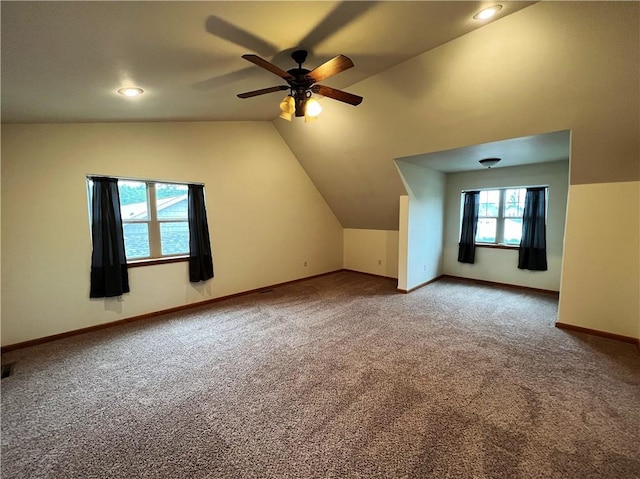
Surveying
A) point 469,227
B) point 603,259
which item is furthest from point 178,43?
point 469,227

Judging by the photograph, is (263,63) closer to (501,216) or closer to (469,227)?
(469,227)

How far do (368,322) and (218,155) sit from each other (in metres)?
3.41

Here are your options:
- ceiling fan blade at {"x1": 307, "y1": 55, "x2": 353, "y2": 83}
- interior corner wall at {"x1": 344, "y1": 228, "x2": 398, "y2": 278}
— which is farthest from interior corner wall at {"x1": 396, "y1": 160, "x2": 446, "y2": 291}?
ceiling fan blade at {"x1": 307, "y1": 55, "x2": 353, "y2": 83}

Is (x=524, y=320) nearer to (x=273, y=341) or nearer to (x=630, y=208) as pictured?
(x=630, y=208)

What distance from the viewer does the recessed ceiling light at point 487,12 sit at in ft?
6.35

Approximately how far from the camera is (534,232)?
484 cm

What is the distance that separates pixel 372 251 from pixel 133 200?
461cm

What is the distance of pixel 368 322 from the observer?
367cm

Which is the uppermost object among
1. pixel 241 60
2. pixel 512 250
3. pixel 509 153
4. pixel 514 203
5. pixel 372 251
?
pixel 241 60

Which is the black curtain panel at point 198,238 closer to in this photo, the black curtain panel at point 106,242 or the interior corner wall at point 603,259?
the black curtain panel at point 106,242

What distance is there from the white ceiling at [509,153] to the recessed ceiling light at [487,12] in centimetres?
154

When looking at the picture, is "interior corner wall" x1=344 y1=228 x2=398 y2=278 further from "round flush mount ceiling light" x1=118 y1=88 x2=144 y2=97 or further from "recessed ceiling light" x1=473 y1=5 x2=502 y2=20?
"round flush mount ceiling light" x1=118 y1=88 x2=144 y2=97

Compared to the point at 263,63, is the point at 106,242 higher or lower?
lower

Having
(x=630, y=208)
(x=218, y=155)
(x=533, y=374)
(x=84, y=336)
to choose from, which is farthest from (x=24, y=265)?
(x=630, y=208)
